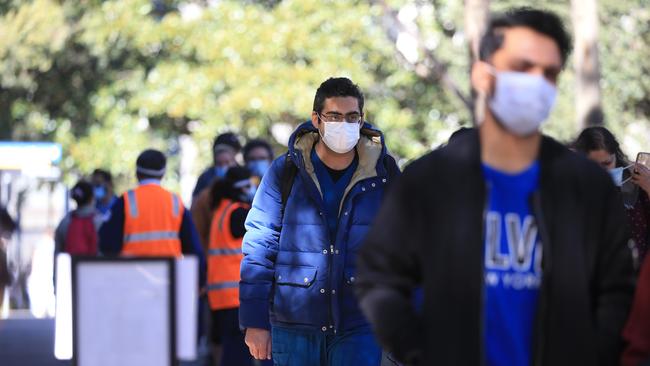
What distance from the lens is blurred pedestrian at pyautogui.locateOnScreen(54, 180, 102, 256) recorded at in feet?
55.5

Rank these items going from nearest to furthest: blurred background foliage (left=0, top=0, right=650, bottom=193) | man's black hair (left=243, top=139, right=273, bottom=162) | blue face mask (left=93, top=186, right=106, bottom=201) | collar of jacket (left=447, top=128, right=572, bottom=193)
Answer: collar of jacket (left=447, top=128, right=572, bottom=193), man's black hair (left=243, top=139, right=273, bottom=162), blue face mask (left=93, top=186, right=106, bottom=201), blurred background foliage (left=0, top=0, right=650, bottom=193)

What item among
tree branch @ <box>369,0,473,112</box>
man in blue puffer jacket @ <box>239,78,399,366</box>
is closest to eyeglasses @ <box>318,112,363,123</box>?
man in blue puffer jacket @ <box>239,78,399,366</box>

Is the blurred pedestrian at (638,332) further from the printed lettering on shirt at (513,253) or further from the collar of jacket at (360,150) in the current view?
the collar of jacket at (360,150)

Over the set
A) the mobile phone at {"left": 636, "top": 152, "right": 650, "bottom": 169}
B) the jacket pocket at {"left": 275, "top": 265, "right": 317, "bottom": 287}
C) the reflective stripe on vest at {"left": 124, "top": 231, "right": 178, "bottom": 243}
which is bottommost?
the jacket pocket at {"left": 275, "top": 265, "right": 317, "bottom": 287}

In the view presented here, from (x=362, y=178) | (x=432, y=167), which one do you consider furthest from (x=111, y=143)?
(x=432, y=167)

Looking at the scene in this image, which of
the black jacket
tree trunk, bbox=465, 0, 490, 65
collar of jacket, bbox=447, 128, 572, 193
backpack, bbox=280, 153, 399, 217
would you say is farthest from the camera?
tree trunk, bbox=465, 0, 490, 65

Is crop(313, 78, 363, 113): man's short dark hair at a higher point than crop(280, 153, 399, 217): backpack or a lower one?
higher

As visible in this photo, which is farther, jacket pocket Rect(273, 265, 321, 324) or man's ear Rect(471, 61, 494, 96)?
jacket pocket Rect(273, 265, 321, 324)

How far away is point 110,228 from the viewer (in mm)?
11273

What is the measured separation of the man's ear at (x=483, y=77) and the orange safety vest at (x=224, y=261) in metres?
7.30

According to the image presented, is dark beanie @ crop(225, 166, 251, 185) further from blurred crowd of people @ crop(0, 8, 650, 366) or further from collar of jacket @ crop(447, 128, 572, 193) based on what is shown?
collar of jacket @ crop(447, 128, 572, 193)

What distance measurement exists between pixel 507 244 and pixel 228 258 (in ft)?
24.7

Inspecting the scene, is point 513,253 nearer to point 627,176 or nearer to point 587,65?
point 627,176

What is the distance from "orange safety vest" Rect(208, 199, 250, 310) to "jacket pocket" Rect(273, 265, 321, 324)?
4.48m
